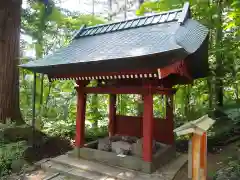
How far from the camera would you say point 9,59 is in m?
7.14

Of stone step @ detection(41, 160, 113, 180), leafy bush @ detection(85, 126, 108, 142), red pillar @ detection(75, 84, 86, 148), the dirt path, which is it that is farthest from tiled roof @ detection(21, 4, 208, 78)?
leafy bush @ detection(85, 126, 108, 142)

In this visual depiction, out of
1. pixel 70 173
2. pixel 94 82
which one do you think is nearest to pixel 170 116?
pixel 70 173

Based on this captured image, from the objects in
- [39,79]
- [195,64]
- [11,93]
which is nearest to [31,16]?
[39,79]

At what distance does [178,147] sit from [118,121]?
2231mm

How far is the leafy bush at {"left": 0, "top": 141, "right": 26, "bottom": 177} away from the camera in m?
5.25

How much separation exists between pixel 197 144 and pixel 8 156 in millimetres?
4602

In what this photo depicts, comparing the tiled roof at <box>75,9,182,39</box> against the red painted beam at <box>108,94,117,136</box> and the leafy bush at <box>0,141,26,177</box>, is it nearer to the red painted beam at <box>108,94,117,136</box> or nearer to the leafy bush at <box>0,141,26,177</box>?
the red painted beam at <box>108,94,117,136</box>

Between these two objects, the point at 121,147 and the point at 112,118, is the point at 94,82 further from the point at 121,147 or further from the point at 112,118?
the point at 121,147

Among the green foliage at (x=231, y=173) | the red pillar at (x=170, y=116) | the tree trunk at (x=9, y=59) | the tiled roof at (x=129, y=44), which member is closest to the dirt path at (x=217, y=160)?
the green foliage at (x=231, y=173)

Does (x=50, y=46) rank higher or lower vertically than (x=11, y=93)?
higher

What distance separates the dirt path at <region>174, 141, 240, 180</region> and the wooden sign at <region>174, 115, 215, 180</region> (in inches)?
58.9

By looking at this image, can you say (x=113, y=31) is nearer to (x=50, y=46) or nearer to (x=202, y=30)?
(x=202, y=30)

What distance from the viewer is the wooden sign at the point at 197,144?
3.29 meters

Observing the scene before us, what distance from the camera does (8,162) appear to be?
5359 mm
